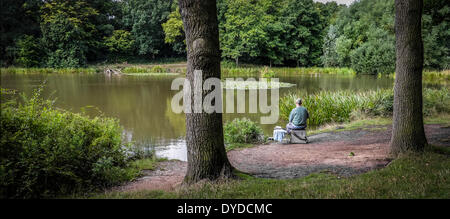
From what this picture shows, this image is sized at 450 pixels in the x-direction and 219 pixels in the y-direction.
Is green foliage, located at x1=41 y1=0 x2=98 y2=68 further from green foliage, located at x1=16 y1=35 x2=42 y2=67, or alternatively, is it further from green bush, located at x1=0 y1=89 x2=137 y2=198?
green bush, located at x1=0 y1=89 x2=137 y2=198

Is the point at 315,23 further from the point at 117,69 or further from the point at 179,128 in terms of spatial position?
the point at 179,128

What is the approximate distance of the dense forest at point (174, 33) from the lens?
46.5m

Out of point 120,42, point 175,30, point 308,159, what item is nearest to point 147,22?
point 120,42

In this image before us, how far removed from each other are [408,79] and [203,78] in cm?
423

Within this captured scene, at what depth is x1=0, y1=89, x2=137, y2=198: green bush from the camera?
183 inches

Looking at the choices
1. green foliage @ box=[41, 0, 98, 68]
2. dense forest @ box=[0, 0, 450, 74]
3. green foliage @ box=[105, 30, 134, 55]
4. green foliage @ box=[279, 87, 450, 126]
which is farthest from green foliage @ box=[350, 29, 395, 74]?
green foliage @ box=[41, 0, 98, 68]

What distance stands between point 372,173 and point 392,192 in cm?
114

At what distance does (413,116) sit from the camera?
20.6 ft

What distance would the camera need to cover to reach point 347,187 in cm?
427

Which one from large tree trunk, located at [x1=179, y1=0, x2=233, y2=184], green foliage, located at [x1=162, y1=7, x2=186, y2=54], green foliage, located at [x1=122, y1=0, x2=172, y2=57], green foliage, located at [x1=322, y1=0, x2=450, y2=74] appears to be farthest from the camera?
green foliage, located at [x1=122, y1=0, x2=172, y2=57]

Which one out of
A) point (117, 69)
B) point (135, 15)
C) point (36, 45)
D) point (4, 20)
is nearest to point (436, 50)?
point (117, 69)

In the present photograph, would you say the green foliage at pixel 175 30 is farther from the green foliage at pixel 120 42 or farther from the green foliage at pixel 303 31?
the green foliage at pixel 303 31

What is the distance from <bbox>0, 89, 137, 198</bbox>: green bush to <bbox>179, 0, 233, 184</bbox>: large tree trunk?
1.98 meters
